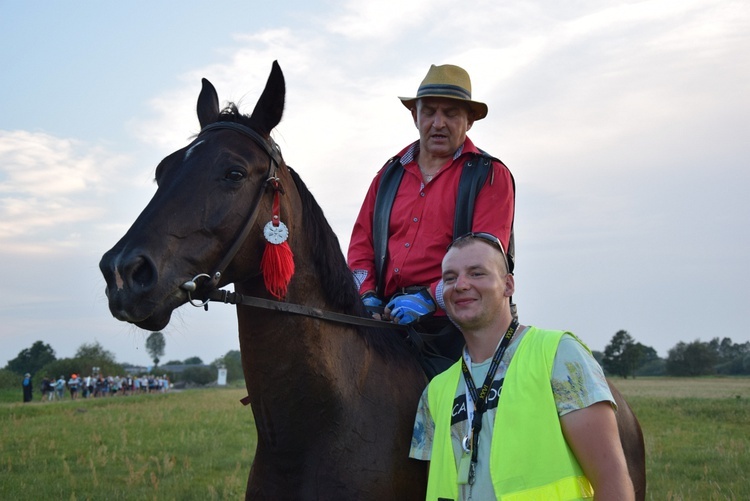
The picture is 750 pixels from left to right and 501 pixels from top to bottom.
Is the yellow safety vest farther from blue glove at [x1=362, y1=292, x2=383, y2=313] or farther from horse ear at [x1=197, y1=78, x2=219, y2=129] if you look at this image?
horse ear at [x1=197, y1=78, x2=219, y2=129]

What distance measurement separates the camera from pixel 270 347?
364 cm

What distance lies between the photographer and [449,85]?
495 centimetres

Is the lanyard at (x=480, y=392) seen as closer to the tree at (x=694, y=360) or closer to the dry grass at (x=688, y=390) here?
the dry grass at (x=688, y=390)

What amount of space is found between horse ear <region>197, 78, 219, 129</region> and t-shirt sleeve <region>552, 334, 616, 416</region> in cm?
252

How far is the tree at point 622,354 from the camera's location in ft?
286

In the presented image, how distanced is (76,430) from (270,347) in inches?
674

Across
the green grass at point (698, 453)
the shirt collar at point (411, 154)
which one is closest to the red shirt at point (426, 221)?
the shirt collar at point (411, 154)

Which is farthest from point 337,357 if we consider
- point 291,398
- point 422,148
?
point 422,148

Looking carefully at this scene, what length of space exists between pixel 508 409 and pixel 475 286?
63 centimetres

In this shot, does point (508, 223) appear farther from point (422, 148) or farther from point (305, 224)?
point (305, 224)

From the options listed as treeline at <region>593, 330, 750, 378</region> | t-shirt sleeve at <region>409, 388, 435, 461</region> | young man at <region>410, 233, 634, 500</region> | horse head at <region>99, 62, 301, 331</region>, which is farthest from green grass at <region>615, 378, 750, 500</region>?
treeline at <region>593, 330, 750, 378</region>

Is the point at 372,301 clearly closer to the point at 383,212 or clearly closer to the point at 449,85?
the point at 383,212

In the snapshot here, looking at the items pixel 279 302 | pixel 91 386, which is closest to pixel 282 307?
pixel 279 302

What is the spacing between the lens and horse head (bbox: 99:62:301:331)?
306cm
